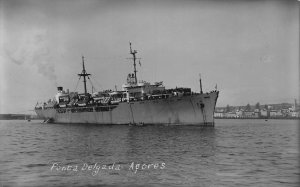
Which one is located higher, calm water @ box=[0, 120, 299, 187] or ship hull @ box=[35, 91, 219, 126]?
ship hull @ box=[35, 91, 219, 126]

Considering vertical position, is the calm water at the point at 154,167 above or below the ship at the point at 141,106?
below

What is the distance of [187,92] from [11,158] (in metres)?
27.7

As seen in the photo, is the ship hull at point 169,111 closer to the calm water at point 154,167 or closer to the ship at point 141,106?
the ship at point 141,106

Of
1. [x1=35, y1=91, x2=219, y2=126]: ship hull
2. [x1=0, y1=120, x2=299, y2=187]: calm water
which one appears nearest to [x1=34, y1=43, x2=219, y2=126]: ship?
[x1=35, y1=91, x2=219, y2=126]: ship hull

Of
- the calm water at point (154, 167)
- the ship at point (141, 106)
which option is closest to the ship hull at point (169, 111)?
the ship at point (141, 106)

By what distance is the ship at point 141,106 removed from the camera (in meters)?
40.2

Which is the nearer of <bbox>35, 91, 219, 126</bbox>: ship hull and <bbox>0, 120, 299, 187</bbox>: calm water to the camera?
<bbox>0, 120, 299, 187</bbox>: calm water

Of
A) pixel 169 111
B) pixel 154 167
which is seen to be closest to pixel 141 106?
pixel 169 111

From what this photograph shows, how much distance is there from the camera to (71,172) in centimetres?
1442

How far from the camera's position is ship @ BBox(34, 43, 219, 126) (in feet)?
132

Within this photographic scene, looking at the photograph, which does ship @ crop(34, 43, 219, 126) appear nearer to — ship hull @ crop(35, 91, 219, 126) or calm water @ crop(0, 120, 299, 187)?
ship hull @ crop(35, 91, 219, 126)

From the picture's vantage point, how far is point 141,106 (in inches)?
1710

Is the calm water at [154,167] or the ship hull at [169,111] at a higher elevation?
the ship hull at [169,111]

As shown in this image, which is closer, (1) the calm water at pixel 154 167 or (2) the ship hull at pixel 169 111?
(1) the calm water at pixel 154 167
